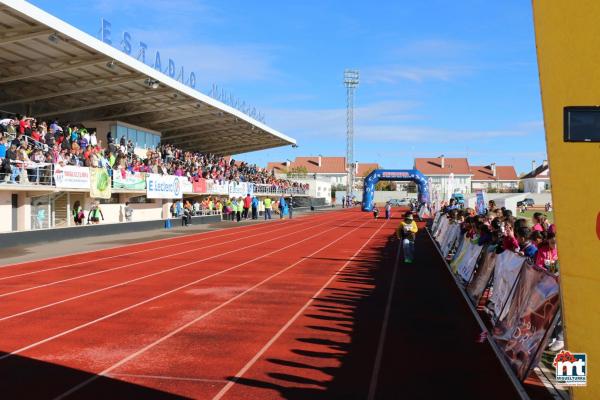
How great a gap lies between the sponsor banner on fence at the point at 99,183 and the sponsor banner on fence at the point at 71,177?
10.3 inches

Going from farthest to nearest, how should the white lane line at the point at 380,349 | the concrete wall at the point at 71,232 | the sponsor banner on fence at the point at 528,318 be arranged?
the concrete wall at the point at 71,232 < the white lane line at the point at 380,349 < the sponsor banner on fence at the point at 528,318

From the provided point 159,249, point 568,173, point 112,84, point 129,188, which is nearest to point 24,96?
point 112,84

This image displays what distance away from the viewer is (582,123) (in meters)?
3.04

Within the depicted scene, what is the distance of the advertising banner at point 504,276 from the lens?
22.4 feet

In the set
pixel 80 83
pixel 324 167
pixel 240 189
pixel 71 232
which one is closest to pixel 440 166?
pixel 324 167

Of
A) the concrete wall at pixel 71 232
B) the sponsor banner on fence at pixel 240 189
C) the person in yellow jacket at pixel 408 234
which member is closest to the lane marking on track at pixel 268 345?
Result: the person in yellow jacket at pixel 408 234

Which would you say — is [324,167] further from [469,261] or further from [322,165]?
[469,261]

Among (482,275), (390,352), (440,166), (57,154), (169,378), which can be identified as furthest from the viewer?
(440,166)

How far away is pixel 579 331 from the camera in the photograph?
3.29 m

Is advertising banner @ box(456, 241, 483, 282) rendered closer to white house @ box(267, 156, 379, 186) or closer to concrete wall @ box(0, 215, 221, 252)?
concrete wall @ box(0, 215, 221, 252)

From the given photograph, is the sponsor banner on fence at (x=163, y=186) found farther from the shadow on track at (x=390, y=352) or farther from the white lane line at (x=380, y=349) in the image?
the white lane line at (x=380, y=349)

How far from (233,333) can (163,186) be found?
24.3 metres

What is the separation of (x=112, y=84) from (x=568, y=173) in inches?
1082

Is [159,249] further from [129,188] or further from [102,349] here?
[102,349]
